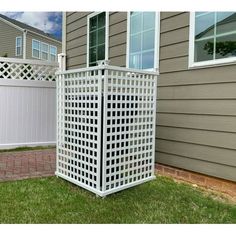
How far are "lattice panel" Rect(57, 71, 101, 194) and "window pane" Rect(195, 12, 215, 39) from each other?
161 centimetres

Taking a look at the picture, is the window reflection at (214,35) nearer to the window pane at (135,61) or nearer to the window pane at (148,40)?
the window pane at (148,40)

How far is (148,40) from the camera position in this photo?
505 cm

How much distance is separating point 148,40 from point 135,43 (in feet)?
1.21

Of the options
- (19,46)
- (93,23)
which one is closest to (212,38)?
(93,23)

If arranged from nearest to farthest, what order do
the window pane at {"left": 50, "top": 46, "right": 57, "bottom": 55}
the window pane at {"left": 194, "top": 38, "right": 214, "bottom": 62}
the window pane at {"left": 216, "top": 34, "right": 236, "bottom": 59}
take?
the window pane at {"left": 216, "top": 34, "right": 236, "bottom": 59}
the window pane at {"left": 194, "top": 38, "right": 214, "bottom": 62}
the window pane at {"left": 50, "top": 46, "right": 57, "bottom": 55}

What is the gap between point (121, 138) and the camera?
3520 millimetres

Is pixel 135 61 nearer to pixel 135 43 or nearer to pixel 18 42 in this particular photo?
pixel 135 43

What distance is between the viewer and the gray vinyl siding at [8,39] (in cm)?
2066

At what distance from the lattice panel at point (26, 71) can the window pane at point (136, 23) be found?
98.0 inches

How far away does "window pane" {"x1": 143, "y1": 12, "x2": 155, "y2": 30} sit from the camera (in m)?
4.95

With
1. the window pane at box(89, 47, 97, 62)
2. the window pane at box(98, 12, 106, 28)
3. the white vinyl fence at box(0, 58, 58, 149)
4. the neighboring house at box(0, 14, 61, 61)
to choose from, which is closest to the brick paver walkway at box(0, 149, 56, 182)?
the white vinyl fence at box(0, 58, 58, 149)

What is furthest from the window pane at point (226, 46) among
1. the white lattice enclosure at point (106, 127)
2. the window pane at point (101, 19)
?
the window pane at point (101, 19)

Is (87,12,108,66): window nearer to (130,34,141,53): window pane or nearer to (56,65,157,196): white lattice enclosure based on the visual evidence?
(130,34,141,53): window pane
